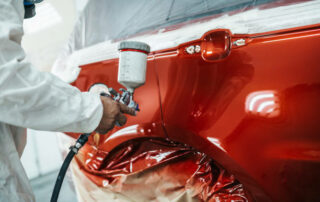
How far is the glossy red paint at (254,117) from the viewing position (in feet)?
2.30

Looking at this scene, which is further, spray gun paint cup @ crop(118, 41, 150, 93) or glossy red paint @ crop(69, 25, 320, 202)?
spray gun paint cup @ crop(118, 41, 150, 93)

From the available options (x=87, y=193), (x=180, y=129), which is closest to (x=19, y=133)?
(x=87, y=193)

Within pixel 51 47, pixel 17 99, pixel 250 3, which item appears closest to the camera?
pixel 17 99

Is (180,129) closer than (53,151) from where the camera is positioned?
Yes

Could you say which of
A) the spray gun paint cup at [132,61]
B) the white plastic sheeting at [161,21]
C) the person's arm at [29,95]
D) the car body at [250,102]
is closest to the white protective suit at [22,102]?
the person's arm at [29,95]

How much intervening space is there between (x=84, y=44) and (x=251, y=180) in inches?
57.9

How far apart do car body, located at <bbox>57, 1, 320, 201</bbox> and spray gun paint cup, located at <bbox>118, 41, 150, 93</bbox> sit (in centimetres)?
10

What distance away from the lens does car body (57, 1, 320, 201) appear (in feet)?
2.31

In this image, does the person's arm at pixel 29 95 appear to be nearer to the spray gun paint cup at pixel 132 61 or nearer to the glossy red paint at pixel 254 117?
the spray gun paint cup at pixel 132 61

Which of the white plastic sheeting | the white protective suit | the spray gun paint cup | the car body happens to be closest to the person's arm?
the white protective suit

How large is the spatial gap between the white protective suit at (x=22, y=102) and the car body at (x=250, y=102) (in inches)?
12.2

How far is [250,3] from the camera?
912mm

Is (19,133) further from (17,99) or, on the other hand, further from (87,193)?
(87,193)

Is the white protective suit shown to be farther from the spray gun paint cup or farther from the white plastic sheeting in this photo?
the white plastic sheeting
